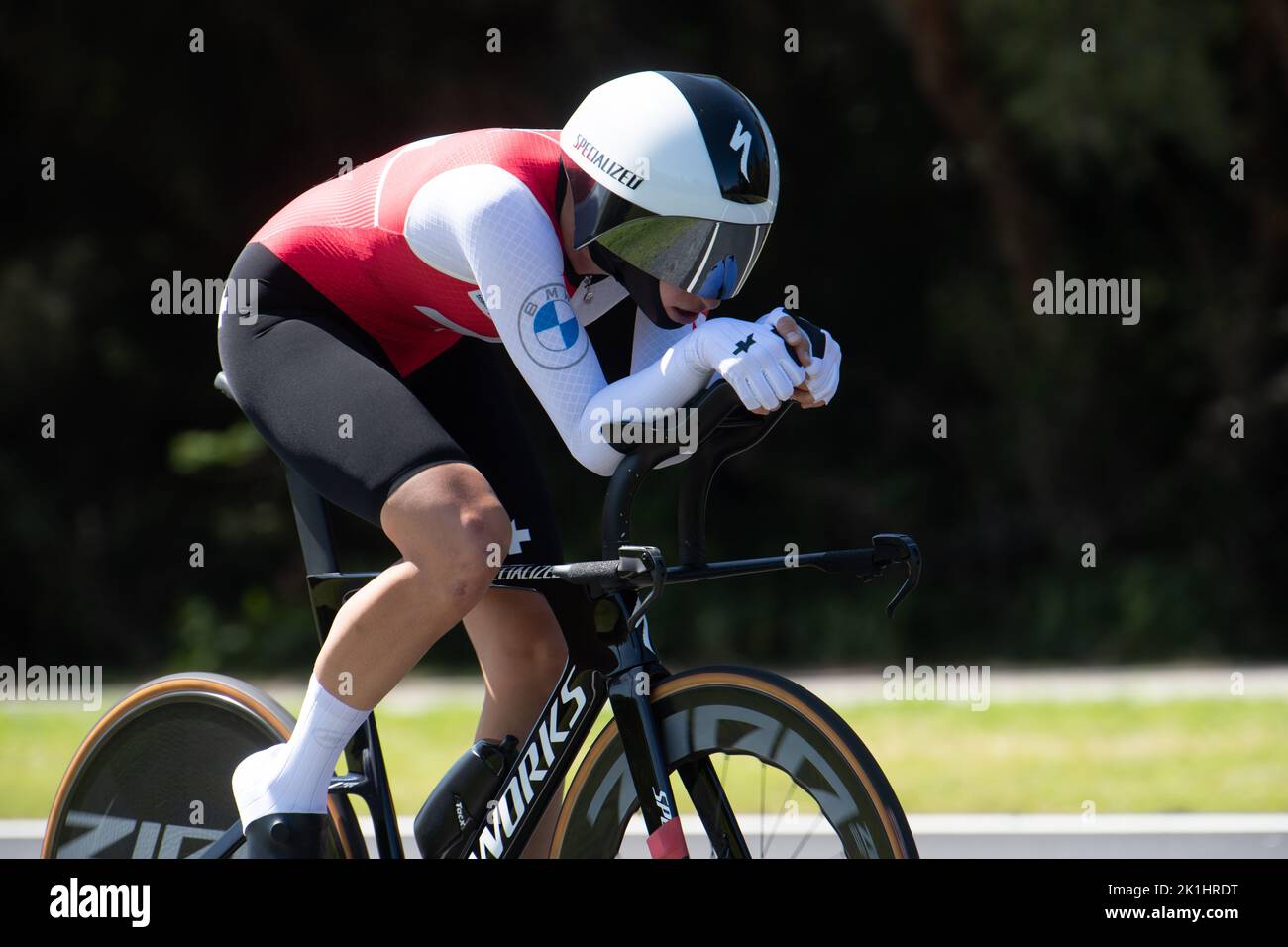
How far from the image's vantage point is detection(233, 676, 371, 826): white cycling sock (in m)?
2.72

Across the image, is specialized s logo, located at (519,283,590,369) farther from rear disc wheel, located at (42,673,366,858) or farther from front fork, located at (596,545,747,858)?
rear disc wheel, located at (42,673,366,858)

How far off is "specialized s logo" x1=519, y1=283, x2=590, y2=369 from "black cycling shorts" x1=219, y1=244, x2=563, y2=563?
217 mm

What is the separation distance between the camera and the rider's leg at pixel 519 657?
308 cm

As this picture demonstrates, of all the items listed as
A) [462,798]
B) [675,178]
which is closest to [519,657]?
[462,798]

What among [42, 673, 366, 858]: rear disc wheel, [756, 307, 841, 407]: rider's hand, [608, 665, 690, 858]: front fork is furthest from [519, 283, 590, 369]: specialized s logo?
[42, 673, 366, 858]: rear disc wheel

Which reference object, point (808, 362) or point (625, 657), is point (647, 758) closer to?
point (625, 657)

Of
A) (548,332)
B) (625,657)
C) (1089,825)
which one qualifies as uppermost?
(548,332)

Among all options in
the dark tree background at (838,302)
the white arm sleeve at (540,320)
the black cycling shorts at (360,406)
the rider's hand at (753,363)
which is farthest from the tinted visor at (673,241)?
the dark tree background at (838,302)

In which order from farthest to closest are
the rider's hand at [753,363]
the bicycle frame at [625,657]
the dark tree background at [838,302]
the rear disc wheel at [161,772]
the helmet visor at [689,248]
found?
the dark tree background at [838,302], the rear disc wheel at [161,772], the helmet visor at [689,248], the bicycle frame at [625,657], the rider's hand at [753,363]

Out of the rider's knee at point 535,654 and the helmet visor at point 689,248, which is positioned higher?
the helmet visor at point 689,248

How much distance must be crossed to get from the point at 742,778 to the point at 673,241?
A: 90cm

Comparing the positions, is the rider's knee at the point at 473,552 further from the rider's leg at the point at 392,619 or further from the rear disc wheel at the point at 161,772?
the rear disc wheel at the point at 161,772

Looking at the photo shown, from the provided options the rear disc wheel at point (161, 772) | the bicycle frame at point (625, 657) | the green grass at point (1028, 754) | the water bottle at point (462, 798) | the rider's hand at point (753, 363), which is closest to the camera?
the rider's hand at point (753, 363)

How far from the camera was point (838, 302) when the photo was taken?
11141 millimetres
